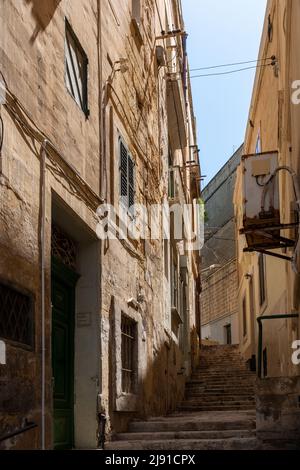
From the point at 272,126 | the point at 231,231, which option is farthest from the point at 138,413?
the point at 231,231

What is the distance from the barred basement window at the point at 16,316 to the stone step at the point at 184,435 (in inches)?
132

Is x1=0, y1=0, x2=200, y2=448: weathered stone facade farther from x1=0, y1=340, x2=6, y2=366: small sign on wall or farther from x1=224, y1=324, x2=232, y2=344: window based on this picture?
x1=224, y1=324, x2=232, y2=344: window

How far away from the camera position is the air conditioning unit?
10.4 m

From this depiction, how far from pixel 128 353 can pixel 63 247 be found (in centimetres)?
276

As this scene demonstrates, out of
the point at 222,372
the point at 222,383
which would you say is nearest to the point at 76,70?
the point at 222,383

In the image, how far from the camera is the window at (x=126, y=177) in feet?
33.6

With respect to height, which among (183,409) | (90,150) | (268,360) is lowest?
(183,409)

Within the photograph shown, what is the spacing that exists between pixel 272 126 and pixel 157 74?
3368mm

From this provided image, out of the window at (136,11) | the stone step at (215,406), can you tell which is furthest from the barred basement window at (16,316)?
the stone step at (215,406)
